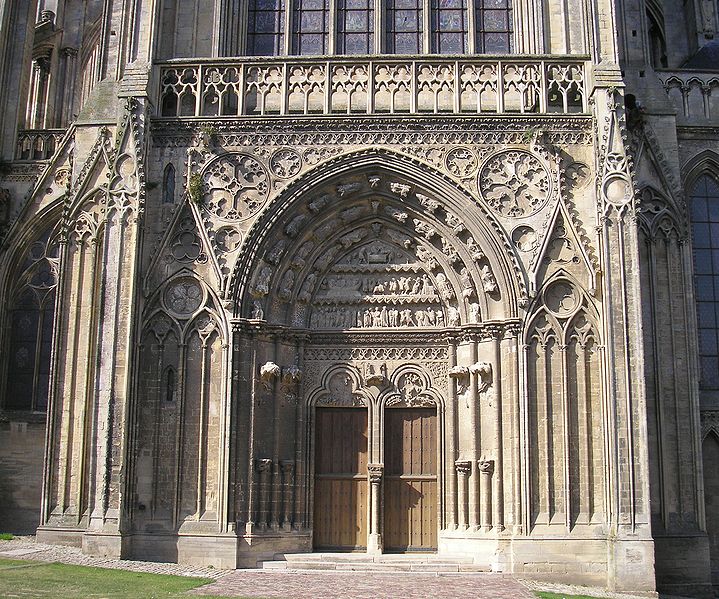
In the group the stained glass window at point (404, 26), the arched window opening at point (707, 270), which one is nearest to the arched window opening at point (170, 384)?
the stained glass window at point (404, 26)

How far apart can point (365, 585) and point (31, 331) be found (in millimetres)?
9818

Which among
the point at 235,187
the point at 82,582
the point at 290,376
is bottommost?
the point at 82,582

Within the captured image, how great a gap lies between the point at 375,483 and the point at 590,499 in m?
3.65

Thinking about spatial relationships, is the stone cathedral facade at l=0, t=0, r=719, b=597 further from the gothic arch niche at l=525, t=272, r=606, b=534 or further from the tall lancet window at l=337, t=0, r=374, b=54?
the tall lancet window at l=337, t=0, r=374, b=54

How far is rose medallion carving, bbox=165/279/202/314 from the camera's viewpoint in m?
15.8

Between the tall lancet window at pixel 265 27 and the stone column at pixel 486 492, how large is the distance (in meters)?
8.94

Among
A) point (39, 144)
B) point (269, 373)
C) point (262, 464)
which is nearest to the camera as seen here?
point (262, 464)

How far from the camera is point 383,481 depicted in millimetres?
16234

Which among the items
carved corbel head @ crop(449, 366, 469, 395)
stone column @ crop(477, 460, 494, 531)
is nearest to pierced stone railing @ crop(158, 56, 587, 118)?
carved corbel head @ crop(449, 366, 469, 395)

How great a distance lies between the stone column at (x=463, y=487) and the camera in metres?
15.6

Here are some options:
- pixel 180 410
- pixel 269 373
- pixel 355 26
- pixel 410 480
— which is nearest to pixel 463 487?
pixel 410 480

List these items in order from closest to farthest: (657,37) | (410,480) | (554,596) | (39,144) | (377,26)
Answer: (554,596), (410,480), (377,26), (39,144), (657,37)

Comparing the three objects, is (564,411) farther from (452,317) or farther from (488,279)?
(452,317)

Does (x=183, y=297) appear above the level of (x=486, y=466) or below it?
above
